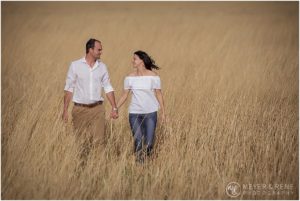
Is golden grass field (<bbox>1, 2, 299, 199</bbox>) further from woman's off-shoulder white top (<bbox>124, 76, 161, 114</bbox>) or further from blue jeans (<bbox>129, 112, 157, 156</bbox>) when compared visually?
woman's off-shoulder white top (<bbox>124, 76, 161, 114</bbox>)

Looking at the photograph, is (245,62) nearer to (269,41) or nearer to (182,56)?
(182,56)

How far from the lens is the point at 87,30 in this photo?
12.9m

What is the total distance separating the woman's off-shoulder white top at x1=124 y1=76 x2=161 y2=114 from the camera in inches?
178

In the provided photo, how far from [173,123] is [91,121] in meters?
1.21

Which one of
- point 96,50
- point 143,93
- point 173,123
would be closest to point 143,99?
point 143,93

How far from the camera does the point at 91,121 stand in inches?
187

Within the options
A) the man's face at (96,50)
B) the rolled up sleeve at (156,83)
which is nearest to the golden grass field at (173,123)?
the rolled up sleeve at (156,83)

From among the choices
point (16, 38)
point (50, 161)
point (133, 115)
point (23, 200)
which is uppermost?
point (16, 38)

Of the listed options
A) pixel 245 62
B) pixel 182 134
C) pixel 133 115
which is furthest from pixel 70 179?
pixel 245 62

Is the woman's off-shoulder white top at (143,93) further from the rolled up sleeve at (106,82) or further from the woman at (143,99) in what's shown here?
the rolled up sleeve at (106,82)

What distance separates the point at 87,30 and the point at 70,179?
9227mm

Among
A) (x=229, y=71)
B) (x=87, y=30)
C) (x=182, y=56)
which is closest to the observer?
(x=229, y=71)

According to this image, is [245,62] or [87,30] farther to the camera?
[87,30]

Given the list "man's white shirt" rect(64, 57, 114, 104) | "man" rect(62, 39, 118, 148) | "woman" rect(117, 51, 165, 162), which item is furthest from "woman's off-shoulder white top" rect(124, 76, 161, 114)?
"man's white shirt" rect(64, 57, 114, 104)
